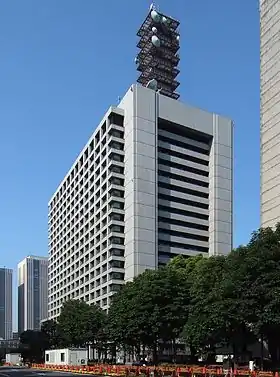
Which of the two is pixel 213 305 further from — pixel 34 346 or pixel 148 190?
pixel 34 346

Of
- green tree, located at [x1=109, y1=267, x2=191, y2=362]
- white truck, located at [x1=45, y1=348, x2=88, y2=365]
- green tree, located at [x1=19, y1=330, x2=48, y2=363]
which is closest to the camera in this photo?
green tree, located at [x1=109, y1=267, x2=191, y2=362]

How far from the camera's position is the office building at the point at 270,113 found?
8312 centimetres

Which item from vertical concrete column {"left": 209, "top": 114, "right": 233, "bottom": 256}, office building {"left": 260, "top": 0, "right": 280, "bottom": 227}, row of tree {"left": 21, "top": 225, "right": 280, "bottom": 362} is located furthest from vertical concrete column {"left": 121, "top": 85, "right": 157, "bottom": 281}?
office building {"left": 260, "top": 0, "right": 280, "bottom": 227}

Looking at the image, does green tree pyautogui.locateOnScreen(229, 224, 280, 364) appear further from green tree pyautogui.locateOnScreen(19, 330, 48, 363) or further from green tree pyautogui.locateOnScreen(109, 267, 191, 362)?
green tree pyautogui.locateOnScreen(19, 330, 48, 363)

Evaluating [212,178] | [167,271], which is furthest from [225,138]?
[167,271]

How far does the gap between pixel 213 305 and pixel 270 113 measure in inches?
1857

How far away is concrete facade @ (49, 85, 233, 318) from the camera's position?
11856 cm

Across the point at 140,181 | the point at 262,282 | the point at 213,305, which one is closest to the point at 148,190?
the point at 140,181

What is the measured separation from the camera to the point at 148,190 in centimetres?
11956

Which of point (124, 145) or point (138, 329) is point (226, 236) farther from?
point (138, 329)

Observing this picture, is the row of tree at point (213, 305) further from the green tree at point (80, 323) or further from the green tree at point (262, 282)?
the green tree at point (80, 323)

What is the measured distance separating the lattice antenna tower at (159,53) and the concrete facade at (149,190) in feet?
87.7

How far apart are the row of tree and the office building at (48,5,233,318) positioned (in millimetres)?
35801

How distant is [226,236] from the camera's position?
13088 centimetres
